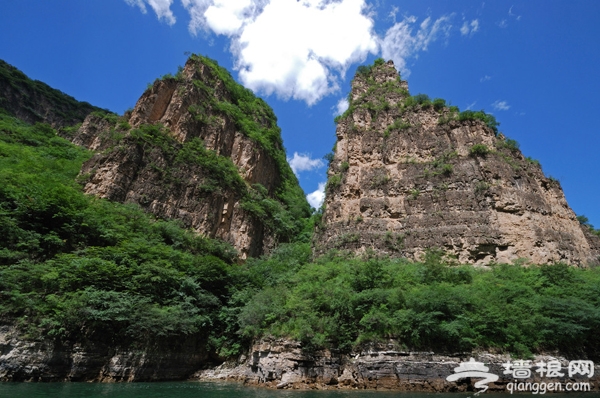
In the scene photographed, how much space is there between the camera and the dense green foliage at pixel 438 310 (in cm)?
1554

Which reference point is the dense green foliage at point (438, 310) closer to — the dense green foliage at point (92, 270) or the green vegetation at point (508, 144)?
the dense green foliage at point (92, 270)

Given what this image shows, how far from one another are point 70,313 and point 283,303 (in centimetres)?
1093

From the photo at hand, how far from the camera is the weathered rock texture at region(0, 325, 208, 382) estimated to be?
14.4 meters

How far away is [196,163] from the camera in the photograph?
1330 inches

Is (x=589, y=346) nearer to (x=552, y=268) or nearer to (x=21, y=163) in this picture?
(x=552, y=268)

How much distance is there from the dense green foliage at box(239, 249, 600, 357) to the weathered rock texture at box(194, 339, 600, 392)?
558mm

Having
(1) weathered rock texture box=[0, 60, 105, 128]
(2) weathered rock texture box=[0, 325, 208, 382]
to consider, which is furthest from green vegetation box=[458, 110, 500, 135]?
(1) weathered rock texture box=[0, 60, 105, 128]

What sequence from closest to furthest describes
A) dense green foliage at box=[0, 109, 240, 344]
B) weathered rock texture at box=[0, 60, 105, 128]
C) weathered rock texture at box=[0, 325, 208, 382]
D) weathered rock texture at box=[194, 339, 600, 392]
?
1. weathered rock texture at box=[194, 339, 600, 392]
2. weathered rock texture at box=[0, 325, 208, 382]
3. dense green foliage at box=[0, 109, 240, 344]
4. weathered rock texture at box=[0, 60, 105, 128]

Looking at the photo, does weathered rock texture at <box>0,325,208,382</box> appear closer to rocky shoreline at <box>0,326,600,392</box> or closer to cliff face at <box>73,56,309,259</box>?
rocky shoreline at <box>0,326,600,392</box>

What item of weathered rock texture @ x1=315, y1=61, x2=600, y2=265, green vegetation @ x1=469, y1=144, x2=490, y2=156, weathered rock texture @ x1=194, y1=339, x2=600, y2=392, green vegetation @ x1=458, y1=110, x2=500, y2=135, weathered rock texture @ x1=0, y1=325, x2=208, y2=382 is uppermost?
green vegetation @ x1=458, y1=110, x2=500, y2=135

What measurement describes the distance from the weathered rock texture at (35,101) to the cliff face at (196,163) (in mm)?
16115

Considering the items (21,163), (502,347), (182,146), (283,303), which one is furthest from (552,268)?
(21,163)

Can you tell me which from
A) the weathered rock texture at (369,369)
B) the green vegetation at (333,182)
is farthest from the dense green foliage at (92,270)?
the green vegetation at (333,182)

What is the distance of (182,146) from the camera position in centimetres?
3441
